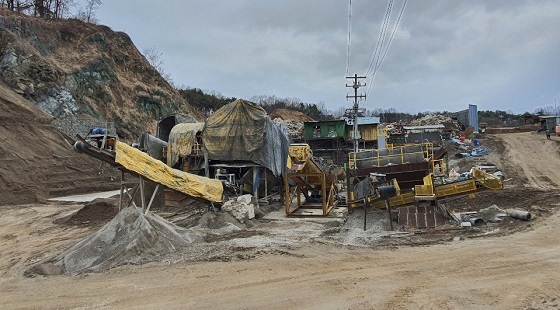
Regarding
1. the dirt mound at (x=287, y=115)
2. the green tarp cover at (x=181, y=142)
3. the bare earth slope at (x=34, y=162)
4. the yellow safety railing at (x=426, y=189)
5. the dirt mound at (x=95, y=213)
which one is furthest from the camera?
the dirt mound at (x=287, y=115)

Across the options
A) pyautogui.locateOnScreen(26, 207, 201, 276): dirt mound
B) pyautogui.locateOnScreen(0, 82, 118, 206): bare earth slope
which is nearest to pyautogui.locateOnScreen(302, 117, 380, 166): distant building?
pyautogui.locateOnScreen(0, 82, 118, 206): bare earth slope

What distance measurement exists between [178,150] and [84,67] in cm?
2355

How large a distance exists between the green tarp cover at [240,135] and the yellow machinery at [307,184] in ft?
5.34

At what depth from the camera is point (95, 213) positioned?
16438 mm

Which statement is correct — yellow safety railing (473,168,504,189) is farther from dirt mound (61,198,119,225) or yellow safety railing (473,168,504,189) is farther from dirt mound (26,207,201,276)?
dirt mound (61,198,119,225)

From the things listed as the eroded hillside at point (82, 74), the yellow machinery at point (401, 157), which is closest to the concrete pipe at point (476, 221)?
the yellow machinery at point (401, 157)

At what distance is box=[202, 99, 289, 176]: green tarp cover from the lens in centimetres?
1991

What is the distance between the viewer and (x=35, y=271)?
28.5ft

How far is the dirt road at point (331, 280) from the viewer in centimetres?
625

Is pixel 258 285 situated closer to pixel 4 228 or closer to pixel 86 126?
pixel 4 228

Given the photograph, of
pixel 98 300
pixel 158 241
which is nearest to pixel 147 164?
pixel 158 241

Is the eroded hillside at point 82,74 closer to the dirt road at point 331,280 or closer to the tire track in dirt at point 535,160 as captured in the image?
the dirt road at point 331,280

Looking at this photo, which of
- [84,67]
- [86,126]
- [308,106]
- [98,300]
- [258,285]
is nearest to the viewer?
[98,300]

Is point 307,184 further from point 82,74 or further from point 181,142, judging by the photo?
point 82,74
